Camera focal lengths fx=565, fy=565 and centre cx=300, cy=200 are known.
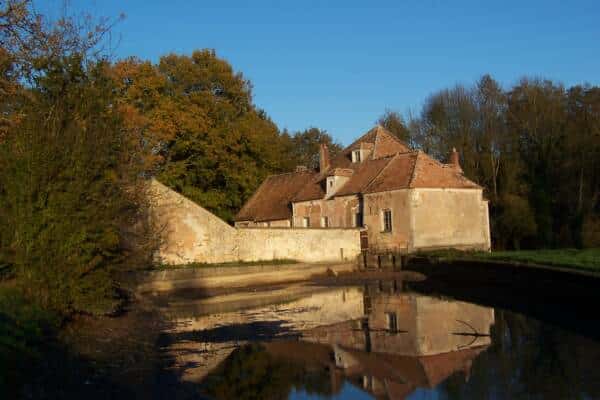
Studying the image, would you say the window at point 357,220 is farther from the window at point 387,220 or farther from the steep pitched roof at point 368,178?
the window at point 387,220

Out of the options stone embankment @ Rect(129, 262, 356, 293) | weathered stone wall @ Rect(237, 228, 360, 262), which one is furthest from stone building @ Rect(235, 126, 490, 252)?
stone embankment @ Rect(129, 262, 356, 293)

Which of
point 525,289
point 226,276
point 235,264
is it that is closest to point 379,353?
point 525,289

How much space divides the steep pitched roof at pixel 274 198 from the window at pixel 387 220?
8.67m

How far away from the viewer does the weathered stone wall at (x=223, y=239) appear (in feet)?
90.3

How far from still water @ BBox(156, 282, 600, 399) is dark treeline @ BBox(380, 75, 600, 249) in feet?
77.8

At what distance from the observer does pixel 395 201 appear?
32344 millimetres

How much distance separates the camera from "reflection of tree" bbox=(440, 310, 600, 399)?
956 cm

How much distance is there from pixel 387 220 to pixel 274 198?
1137 centimetres

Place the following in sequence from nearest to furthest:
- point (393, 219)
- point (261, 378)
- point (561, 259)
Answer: point (261, 378)
point (561, 259)
point (393, 219)

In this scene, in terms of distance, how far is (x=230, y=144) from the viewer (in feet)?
127

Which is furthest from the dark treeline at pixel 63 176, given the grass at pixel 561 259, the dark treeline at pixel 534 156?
the dark treeline at pixel 534 156

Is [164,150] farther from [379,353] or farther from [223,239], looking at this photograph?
[379,353]

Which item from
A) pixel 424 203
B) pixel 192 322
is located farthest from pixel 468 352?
pixel 424 203

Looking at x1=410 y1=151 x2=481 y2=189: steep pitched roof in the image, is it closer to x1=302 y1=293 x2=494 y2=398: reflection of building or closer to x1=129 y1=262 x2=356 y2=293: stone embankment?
x1=129 y1=262 x2=356 y2=293: stone embankment
